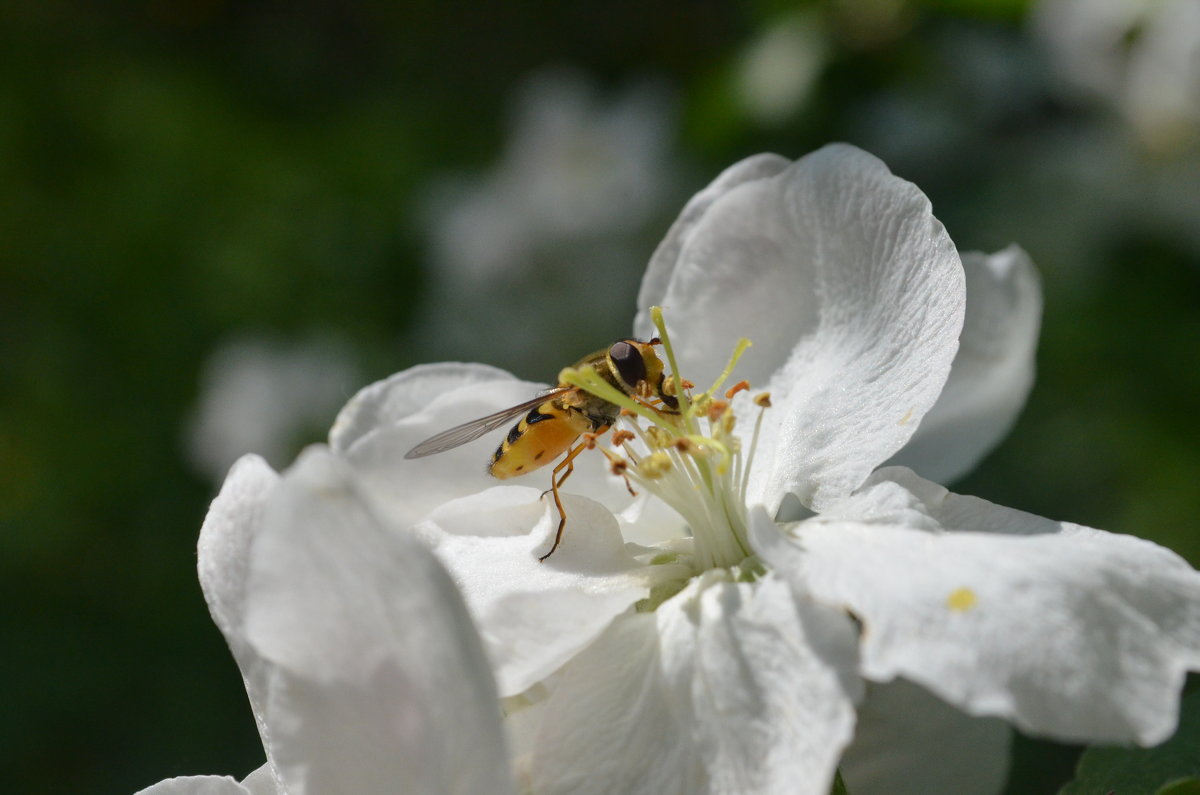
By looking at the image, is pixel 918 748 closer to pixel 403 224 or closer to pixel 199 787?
pixel 199 787

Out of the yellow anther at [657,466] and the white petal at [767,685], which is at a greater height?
the yellow anther at [657,466]

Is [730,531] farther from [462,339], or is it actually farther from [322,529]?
[462,339]

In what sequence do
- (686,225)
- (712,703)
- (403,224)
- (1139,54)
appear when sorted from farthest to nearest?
(403,224) < (1139,54) < (686,225) < (712,703)

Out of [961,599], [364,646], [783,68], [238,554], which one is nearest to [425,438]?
[238,554]

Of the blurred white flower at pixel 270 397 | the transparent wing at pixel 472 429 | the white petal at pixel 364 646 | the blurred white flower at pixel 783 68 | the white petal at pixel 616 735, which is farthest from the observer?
the blurred white flower at pixel 270 397

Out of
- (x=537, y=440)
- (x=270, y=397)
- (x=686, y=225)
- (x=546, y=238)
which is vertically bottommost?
(x=270, y=397)

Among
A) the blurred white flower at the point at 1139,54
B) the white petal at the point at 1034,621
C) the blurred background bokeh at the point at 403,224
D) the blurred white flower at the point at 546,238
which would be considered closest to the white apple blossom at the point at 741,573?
the white petal at the point at 1034,621

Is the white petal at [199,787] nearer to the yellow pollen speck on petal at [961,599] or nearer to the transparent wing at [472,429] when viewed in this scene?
the transparent wing at [472,429]
